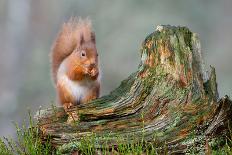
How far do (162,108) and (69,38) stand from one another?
1.08 metres

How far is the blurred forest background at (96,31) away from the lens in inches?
594

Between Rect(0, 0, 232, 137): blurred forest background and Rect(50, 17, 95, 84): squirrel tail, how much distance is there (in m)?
8.13

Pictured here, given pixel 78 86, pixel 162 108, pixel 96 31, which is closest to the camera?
pixel 162 108

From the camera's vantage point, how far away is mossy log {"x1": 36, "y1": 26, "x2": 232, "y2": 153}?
16.9 feet

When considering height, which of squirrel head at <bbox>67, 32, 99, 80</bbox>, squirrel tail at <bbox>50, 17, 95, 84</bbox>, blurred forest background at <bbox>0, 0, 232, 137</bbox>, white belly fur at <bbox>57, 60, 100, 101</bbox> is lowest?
white belly fur at <bbox>57, 60, 100, 101</bbox>

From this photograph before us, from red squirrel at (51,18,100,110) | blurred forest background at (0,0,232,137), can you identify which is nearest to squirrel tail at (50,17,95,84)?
red squirrel at (51,18,100,110)

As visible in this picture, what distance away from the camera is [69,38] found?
6.06m

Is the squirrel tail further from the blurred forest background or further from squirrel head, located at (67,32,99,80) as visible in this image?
the blurred forest background

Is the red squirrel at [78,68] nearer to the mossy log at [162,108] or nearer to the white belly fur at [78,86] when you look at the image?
the white belly fur at [78,86]

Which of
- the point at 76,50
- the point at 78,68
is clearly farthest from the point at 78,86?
the point at 76,50

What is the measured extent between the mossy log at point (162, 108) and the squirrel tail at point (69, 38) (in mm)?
476

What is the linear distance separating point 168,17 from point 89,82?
10.3 m

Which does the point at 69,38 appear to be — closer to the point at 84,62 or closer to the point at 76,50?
the point at 76,50

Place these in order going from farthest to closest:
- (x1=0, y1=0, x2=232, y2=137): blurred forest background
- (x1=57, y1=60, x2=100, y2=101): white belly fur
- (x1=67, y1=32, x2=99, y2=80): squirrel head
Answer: (x1=0, y1=0, x2=232, y2=137): blurred forest background
(x1=57, y1=60, x2=100, y2=101): white belly fur
(x1=67, y1=32, x2=99, y2=80): squirrel head
